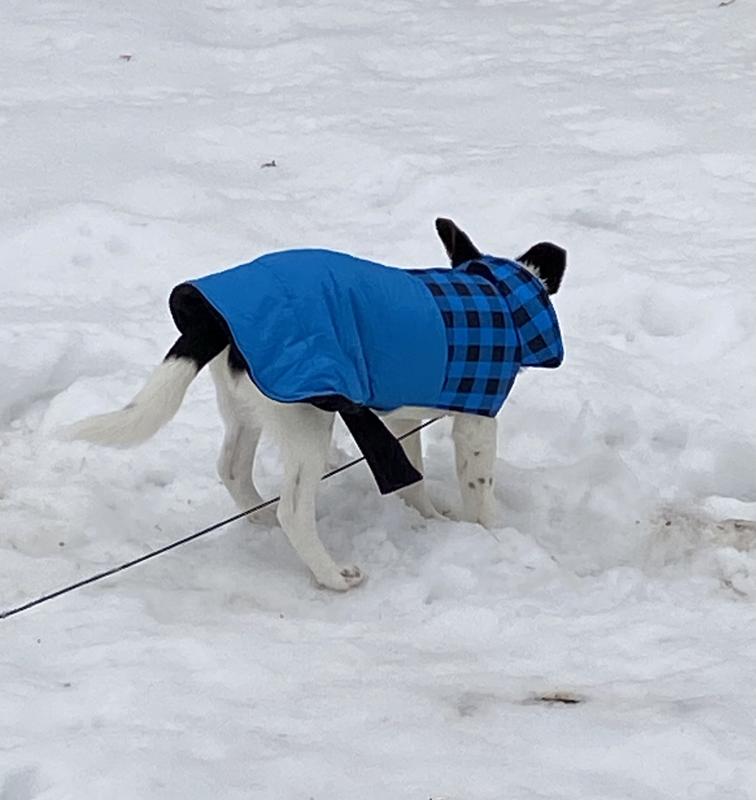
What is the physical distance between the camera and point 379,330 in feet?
12.0

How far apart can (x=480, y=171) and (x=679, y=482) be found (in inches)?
113

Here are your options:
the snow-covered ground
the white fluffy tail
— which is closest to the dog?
the white fluffy tail

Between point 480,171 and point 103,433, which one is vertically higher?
point 103,433

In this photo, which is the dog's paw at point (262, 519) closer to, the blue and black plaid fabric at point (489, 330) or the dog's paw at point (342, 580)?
the dog's paw at point (342, 580)

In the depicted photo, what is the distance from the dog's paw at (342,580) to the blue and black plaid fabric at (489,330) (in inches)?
22.9

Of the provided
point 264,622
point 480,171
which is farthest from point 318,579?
point 480,171

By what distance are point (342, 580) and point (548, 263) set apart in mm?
1312

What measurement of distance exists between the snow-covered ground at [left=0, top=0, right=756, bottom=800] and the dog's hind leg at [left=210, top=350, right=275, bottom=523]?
0.46ft

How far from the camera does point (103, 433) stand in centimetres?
342

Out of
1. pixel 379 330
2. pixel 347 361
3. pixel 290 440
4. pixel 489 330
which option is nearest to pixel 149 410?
pixel 290 440

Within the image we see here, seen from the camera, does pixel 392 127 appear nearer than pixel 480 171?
No

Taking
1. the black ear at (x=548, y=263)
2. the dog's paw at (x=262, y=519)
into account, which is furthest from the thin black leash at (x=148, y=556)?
the black ear at (x=548, y=263)

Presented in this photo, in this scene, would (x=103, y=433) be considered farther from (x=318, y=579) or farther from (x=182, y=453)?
(x=182, y=453)

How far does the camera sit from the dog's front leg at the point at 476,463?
4141mm
